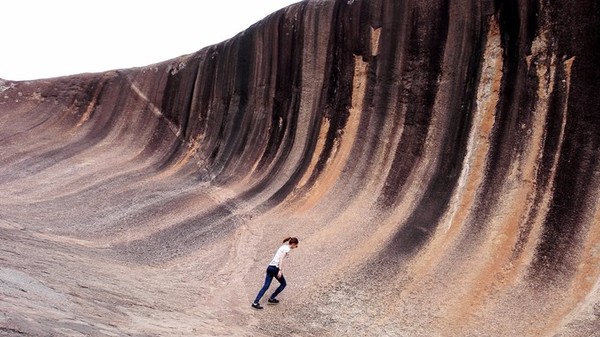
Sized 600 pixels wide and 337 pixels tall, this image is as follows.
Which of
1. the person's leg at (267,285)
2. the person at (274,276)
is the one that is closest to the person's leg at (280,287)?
the person at (274,276)

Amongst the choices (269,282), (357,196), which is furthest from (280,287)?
(357,196)

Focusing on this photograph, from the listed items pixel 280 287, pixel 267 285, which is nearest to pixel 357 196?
pixel 280 287

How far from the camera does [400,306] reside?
7.12m

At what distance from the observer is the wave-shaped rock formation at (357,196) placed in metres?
6.68

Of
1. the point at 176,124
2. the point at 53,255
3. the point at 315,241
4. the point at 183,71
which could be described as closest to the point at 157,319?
the point at 53,255

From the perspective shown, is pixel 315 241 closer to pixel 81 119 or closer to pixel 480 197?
pixel 480 197

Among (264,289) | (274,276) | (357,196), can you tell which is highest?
(357,196)

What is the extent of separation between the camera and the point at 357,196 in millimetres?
9445

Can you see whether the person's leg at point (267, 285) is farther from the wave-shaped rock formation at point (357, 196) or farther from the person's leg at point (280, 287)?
the wave-shaped rock formation at point (357, 196)

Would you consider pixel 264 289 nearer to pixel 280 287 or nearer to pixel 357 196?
pixel 280 287

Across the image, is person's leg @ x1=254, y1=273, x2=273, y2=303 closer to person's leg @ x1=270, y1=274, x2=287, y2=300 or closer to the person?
the person

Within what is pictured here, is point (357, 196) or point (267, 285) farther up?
point (357, 196)

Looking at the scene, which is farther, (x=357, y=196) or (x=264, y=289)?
(x=357, y=196)

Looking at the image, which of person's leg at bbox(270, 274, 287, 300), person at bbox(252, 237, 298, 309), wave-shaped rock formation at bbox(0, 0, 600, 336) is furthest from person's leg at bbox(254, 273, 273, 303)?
wave-shaped rock formation at bbox(0, 0, 600, 336)
